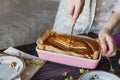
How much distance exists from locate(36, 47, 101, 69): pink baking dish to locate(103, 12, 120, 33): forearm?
0.76ft

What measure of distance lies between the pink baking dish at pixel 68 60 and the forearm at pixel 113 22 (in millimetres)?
232

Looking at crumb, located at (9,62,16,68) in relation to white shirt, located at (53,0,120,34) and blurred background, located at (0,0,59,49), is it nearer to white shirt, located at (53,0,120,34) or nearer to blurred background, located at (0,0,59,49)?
white shirt, located at (53,0,120,34)

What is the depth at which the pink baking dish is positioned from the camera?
2.37 ft

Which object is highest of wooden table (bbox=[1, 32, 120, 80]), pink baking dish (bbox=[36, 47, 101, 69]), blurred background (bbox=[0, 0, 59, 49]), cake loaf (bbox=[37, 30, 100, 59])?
cake loaf (bbox=[37, 30, 100, 59])

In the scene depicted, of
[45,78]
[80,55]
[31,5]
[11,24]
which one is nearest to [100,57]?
[80,55]

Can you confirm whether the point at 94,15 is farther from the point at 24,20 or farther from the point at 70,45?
the point at 24,20

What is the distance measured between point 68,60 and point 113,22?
320 millimetres

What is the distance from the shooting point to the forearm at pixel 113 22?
3.01 ft

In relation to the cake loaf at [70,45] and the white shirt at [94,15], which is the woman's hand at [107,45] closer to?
the cake loaf at [70,45]

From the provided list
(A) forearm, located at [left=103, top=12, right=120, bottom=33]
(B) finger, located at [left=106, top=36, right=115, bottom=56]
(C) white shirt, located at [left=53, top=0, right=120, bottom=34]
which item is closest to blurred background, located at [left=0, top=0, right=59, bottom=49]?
(C) white shirt, located at [left=53, top=0, right=120, bottom=34]

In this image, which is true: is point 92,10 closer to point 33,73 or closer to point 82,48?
point 82,48

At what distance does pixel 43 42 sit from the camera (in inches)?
30.6

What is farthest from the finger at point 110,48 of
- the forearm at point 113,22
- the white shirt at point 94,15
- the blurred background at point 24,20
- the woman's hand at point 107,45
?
the blurred background at point 24,20

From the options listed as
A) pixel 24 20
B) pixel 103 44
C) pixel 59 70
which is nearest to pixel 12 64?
pixel 59 70
